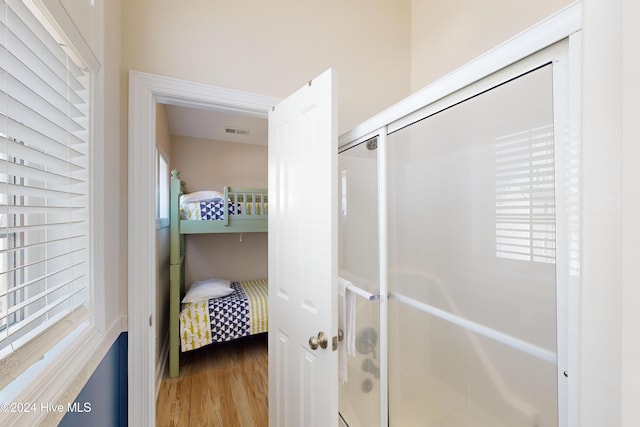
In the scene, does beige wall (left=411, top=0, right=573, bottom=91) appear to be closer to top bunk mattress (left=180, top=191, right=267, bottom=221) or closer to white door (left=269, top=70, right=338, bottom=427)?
white door (left=269, top=70, right=338, bottom=427)

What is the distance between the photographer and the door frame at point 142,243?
1.20 m

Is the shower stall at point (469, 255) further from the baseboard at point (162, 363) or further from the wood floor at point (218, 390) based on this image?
the baseboard at point (162, 363)

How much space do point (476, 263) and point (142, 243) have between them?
4.64ft

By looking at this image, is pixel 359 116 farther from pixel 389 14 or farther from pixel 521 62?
pixel 521 62

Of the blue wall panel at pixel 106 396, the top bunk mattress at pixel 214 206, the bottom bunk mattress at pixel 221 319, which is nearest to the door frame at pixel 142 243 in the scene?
the blue wall panel at pixel 106 396

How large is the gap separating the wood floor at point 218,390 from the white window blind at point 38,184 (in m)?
1.48

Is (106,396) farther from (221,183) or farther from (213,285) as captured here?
(221,183)

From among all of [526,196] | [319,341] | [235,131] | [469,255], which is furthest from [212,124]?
[526,196]

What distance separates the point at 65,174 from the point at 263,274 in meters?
3.15

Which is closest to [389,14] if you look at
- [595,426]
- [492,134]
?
[492,134]

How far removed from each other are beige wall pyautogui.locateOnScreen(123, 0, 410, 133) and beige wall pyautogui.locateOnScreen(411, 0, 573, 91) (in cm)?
9

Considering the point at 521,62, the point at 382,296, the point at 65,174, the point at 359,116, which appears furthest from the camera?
the point at 359,116

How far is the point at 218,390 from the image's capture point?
85.7 inches

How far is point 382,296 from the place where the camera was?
1.19 meters
